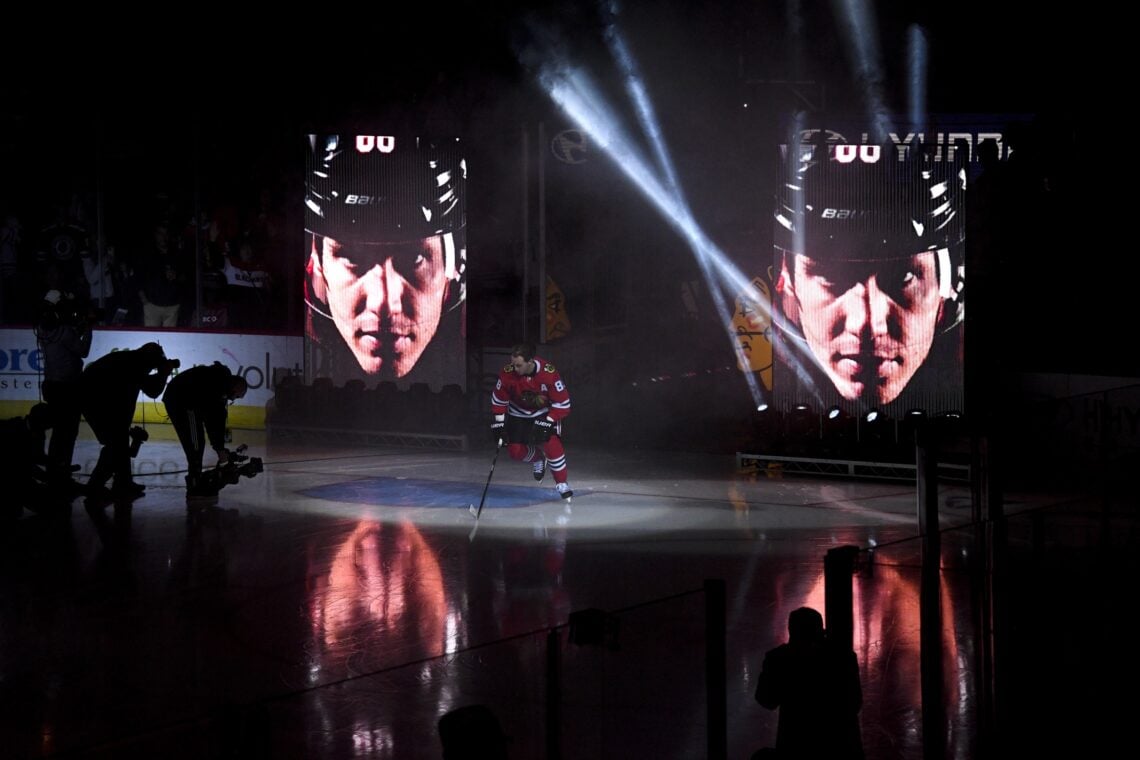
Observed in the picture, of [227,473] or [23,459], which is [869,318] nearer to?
[227,473]

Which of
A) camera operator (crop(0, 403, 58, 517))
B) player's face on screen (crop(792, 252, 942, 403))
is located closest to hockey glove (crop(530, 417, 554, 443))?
player's face on screen (crop(792, 252, 942, 403))

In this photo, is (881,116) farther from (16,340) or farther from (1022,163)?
(16,340)

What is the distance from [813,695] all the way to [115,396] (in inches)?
409

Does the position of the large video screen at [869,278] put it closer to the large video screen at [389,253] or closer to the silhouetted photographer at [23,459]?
the large video screen at [389,253]

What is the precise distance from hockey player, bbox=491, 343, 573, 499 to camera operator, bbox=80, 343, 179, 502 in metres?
3.67

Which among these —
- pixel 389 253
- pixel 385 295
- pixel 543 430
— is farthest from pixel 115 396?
pixel 389 253

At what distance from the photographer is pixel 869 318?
16859 millimetres

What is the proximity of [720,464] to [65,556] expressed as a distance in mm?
9063

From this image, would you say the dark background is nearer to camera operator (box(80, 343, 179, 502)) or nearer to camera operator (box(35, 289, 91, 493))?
camera operator (box(35, 289, 91, 493))

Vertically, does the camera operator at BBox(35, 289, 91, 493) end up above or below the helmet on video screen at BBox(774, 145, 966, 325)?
below

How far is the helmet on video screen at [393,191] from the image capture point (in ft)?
63.4

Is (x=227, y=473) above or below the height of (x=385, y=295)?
below

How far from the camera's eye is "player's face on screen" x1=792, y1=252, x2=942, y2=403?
1666 cm

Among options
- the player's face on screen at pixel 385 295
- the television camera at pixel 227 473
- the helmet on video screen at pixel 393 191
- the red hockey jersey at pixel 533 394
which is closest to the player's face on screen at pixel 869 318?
the red hockey jersey at pixel 533 394
